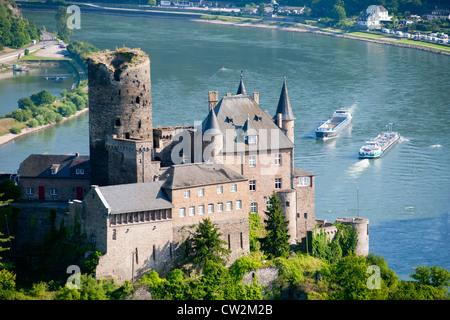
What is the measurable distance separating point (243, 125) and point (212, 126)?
109 inches

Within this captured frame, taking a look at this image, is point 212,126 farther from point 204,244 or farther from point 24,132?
point 24,132

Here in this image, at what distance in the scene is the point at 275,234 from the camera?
73.8m

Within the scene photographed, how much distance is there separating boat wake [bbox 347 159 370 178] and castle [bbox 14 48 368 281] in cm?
2965

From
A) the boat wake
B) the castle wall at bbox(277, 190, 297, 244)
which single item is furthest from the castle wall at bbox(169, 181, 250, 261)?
the boat wake

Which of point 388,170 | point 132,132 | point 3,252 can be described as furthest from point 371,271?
point 388,170

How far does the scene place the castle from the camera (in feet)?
220

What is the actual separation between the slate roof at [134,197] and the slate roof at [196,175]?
85cm

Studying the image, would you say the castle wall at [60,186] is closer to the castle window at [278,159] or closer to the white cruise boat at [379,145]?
the castle window at [278,159]

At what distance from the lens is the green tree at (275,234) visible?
73.6 meters

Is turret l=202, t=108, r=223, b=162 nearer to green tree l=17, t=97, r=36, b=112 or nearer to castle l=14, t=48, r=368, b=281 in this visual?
castle l=14, t=48, r=368, b=281

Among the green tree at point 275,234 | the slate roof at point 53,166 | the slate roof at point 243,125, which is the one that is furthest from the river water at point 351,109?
the slate roof at point 53,166

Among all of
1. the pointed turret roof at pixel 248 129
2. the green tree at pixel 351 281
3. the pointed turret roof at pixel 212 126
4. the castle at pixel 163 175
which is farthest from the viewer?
the pointed turret roof at pixel 248 129

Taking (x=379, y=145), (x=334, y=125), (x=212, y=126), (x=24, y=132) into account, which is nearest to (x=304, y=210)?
(x=212, y=126)
